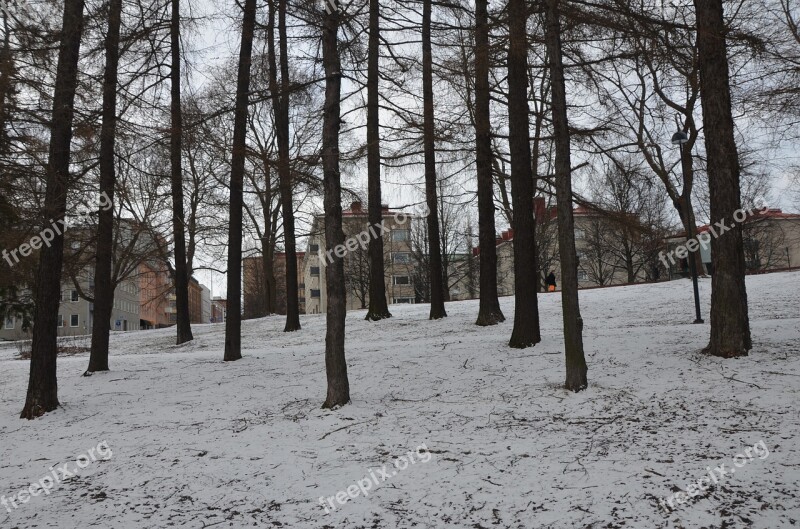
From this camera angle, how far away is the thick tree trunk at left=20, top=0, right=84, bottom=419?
7.91m

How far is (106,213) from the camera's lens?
11.0 metres

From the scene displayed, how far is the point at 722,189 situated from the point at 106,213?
11401 millimetres

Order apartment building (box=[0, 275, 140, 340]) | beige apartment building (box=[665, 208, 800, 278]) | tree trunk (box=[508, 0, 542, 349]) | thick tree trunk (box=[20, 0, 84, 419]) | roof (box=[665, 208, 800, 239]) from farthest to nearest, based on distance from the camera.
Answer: apartment building (box=[0, 275, 140, 340]) → beige apartment building (box=[665, 208, 800, 278]) → roof (box=[665, 208, 800, 239]) → tree trunk (box=[508, 0, 542, 349]) → thick tree trunk (box=[20, 0, 84, 419])

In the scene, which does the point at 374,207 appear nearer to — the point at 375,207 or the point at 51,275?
the point at 375,207

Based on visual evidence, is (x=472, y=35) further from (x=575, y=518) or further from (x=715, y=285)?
(x=575, y=518)

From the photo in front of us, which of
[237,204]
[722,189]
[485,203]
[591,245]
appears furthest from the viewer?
[591,245]

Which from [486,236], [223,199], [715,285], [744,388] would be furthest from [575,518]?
[223,199]

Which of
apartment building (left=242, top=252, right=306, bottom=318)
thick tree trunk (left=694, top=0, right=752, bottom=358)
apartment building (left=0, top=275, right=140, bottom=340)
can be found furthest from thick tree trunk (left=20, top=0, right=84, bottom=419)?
apartment building (left=242, top=252, right=306, bottom=318)

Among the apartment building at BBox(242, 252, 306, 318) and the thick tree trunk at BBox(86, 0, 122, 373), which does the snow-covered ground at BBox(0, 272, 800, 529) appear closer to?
the thick tree trunk at BBox(86, 0, 122, 373)

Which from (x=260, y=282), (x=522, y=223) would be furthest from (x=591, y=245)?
(x=260, y=282)

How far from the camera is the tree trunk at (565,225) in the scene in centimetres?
A: 671

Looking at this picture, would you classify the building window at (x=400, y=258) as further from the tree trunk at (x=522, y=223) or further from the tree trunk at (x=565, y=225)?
the tree trunk at (x=565, y=225)

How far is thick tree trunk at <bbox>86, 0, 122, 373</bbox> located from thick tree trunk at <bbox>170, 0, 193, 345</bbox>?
121cm

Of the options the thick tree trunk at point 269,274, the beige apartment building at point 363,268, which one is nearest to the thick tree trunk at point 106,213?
the beige apartment building at point 363,268
